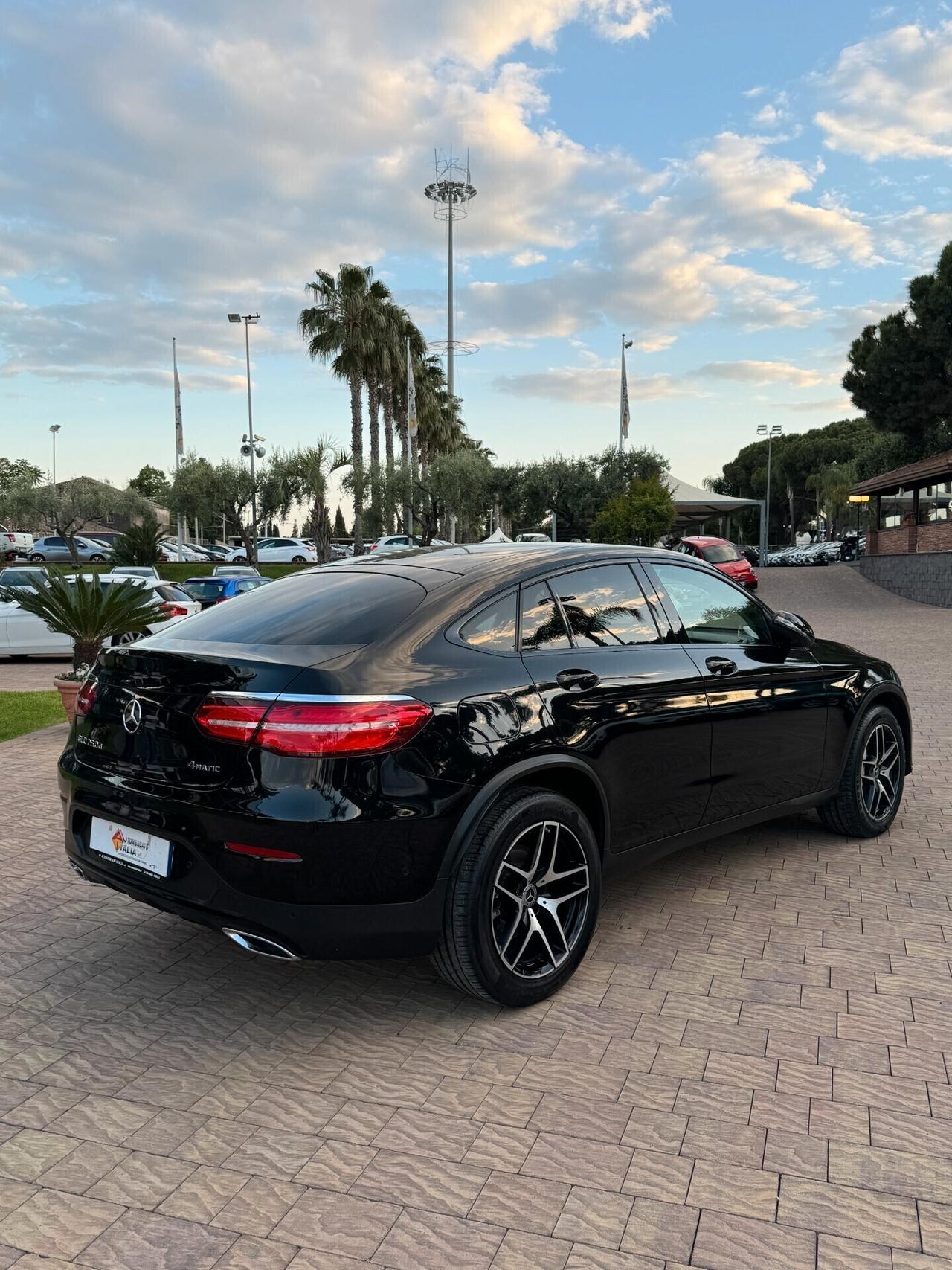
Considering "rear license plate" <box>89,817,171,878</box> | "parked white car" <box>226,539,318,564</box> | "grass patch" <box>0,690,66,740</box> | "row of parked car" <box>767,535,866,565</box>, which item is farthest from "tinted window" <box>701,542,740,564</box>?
"parked white car" <box>226,539,318,564</box>

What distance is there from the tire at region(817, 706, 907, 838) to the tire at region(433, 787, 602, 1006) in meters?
2.14

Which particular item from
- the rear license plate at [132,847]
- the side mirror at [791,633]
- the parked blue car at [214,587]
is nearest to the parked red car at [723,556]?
the parked blue car at [214,587]

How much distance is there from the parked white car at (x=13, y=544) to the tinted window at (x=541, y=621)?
47.2 m

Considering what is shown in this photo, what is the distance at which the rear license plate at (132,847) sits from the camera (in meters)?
3.26

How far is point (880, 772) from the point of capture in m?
5.46

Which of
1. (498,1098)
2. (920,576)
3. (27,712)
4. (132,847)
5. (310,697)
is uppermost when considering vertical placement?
(310,697)

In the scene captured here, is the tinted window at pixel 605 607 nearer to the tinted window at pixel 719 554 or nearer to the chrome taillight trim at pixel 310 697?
the chrome taillight trim at pixel 310 697

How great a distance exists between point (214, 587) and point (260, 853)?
18770 millimetres

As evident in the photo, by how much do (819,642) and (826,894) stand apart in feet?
4.42

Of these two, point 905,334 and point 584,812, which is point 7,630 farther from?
point 905,334

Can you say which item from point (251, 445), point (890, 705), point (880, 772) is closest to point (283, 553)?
point (251, 445)

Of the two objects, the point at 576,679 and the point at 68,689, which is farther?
the point at 68,689

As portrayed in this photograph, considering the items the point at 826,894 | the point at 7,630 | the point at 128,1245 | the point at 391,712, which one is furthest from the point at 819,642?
the point at 7,630

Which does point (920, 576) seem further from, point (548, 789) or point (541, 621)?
point (548, 789)
